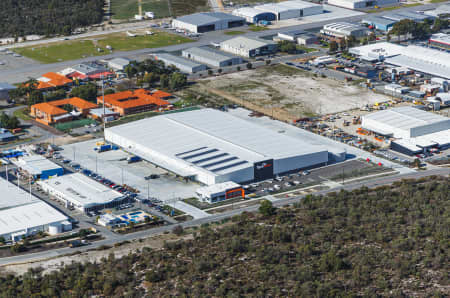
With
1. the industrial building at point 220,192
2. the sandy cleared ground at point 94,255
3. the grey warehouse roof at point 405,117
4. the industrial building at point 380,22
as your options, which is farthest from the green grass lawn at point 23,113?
the industrial building at point 380,22

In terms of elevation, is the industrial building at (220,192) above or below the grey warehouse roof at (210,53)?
below

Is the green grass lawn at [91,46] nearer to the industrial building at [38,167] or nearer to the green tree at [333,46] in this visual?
the green tree at [333,46]

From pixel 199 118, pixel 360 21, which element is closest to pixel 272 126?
pixel 199 118

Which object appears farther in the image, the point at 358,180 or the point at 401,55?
the point at 401,55

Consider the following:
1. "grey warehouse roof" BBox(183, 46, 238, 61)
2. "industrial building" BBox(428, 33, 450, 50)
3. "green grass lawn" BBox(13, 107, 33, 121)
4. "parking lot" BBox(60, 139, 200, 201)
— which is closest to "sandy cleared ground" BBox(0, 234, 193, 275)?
"parking lot" BBox(60, 139, 200, 201)

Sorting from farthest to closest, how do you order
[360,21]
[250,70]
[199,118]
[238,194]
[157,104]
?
[360,21]
[250,70]
[157,104]
[199,118]
[238,194]

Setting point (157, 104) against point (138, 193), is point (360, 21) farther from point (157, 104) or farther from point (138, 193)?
point (138, 193)

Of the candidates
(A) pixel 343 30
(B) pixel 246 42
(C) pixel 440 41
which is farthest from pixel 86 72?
(C) pixel 440 41
